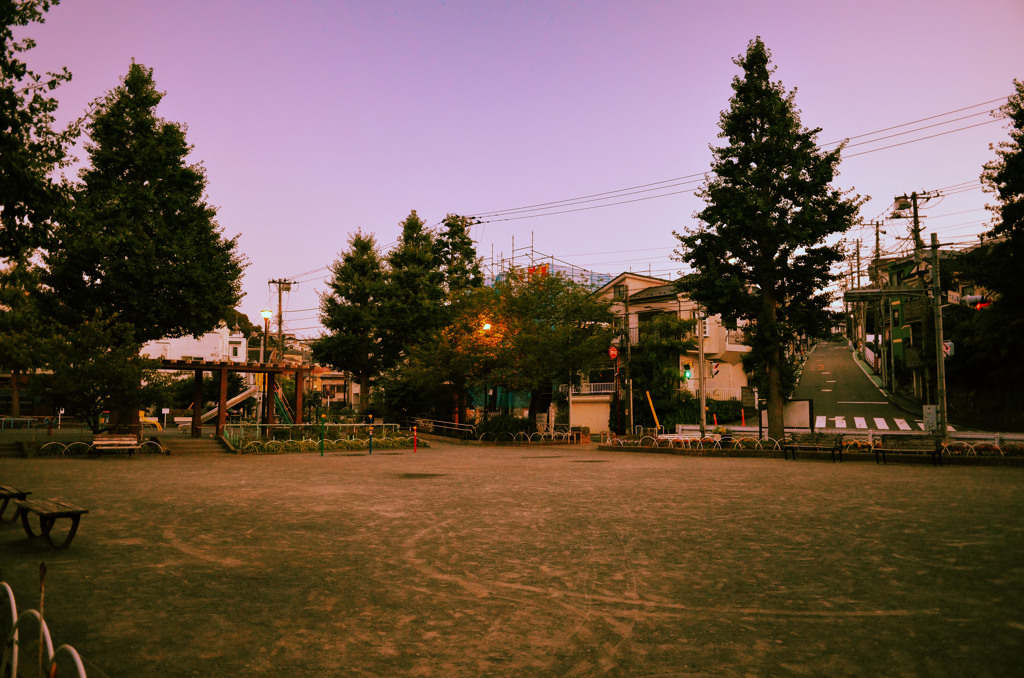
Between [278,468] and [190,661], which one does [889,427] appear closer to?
[278,468]

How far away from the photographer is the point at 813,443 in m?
25.0

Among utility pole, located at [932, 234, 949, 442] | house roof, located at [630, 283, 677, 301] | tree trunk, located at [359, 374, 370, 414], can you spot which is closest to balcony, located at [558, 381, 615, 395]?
house roof, located at [630, 283, 677, 301]

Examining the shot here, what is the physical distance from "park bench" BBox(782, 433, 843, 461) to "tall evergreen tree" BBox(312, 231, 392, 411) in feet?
92.7

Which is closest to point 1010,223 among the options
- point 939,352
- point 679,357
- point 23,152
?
point 939,352

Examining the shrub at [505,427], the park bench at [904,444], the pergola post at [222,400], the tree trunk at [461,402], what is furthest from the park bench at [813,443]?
the pergola post at [222,400]

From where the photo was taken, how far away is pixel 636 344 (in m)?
45.6

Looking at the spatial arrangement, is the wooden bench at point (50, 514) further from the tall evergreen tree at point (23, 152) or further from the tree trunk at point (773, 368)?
the tree trunk at point (773, 368)

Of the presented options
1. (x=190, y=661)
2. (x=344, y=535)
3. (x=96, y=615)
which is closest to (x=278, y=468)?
(x=344, y=535)

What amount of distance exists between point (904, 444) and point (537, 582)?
22.7m

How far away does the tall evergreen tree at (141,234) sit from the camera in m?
26.2

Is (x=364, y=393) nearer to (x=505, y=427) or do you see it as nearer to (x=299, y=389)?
(x=505, y=427)

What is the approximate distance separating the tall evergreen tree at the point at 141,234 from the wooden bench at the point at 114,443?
511 cm

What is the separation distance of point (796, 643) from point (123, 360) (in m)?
25.1

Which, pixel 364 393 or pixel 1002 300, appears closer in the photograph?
pixel 1002 300
